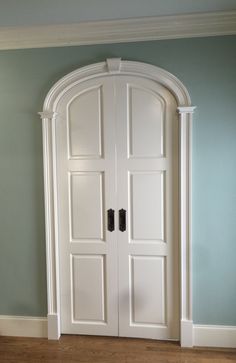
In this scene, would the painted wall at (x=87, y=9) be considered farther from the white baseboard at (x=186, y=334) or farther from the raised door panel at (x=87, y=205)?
the white baseboard at (x=186, y=334)

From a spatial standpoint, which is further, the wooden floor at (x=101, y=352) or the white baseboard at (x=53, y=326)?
the white baseboard at (x=53, y=326)

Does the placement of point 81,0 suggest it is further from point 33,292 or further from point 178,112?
point 33,292

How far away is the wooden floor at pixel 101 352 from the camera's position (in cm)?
241

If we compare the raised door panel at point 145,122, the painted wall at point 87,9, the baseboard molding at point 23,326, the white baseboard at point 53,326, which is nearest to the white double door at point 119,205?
the raised door panel at point 145,122

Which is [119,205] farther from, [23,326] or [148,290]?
[23,326]

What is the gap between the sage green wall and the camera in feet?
8.13

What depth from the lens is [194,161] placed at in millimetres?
2508

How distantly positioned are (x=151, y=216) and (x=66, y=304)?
3.65 feet

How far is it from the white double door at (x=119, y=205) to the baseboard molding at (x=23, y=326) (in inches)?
13.4

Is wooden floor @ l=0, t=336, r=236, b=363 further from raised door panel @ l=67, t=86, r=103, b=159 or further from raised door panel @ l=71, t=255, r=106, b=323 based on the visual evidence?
→ raised door panel @ l=67, t=86, r=103, b=159

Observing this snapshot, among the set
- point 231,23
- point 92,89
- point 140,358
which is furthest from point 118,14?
point 140,358

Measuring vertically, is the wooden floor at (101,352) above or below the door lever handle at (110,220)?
below

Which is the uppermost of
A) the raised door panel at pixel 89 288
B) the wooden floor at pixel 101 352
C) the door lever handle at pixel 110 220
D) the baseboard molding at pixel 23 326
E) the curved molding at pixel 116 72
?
the curved molding at pixel 116 72

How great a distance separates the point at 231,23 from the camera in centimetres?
236
